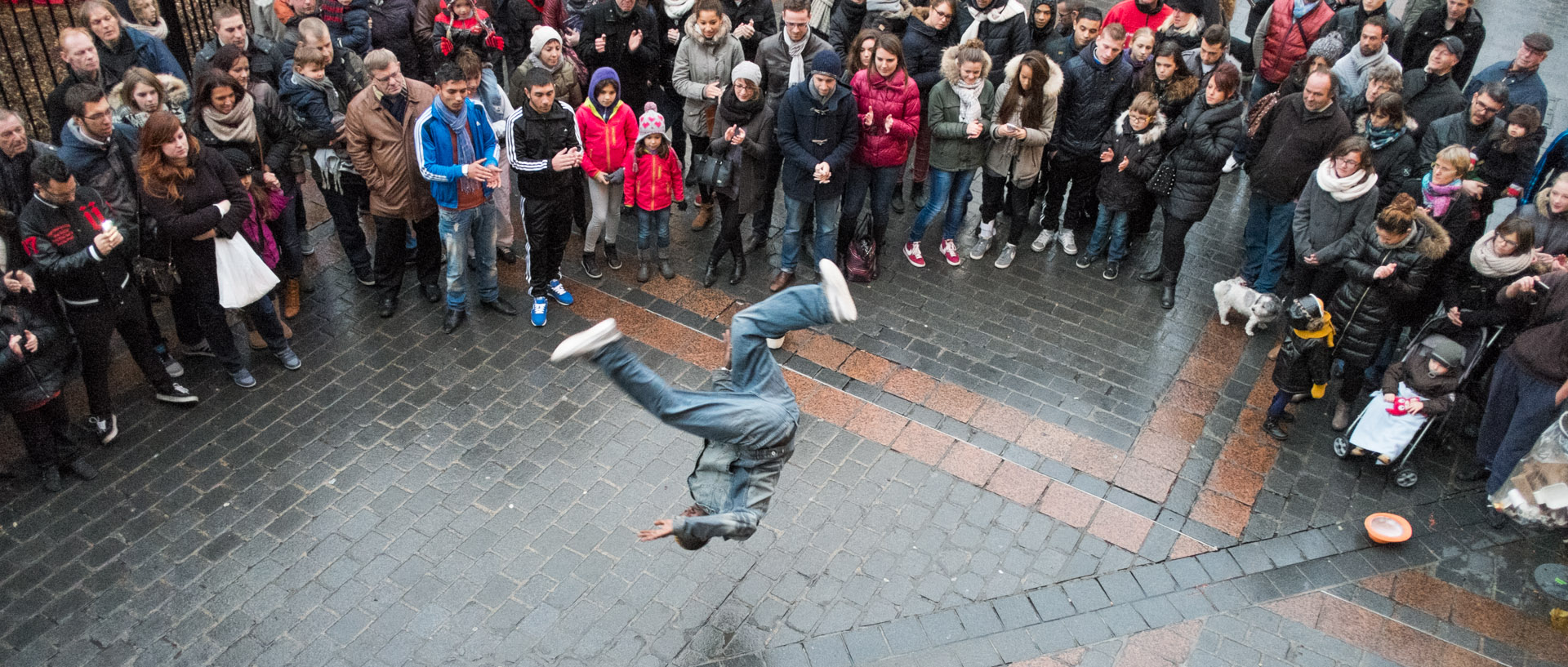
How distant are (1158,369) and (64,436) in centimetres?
679

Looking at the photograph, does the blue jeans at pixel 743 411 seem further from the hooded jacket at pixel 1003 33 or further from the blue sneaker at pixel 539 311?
the hooded jacket at pixel 1003 33

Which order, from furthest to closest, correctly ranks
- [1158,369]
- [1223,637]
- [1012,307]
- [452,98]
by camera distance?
[1012,307]
[1158,369]
[452,98]
[1223,637]

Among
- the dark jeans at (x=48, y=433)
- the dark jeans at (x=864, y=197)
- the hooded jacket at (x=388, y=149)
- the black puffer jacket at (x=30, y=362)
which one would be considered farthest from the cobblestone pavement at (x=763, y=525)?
the dark jeans at (x=864, y=197)

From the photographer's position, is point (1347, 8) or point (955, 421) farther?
point (1347, 8)

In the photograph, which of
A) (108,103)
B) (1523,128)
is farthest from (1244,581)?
(108,103)

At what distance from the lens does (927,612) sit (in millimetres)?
5375

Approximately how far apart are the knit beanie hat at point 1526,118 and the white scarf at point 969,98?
11.3ft

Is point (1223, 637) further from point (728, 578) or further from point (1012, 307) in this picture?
point (1012, 307)

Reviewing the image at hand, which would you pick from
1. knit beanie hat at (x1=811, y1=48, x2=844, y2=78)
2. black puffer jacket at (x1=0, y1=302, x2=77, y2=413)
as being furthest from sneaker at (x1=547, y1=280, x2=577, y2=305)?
black puffer jacket at (x1=0, y1=302, x2=77, y2=413)

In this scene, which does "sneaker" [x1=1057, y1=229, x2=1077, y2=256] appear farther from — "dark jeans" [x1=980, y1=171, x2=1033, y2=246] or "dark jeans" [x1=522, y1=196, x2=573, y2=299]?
"dark jeans" [x1=522, y1=196, x2=573, y2=299]

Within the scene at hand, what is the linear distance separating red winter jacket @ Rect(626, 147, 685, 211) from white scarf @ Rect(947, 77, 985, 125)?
7.02 feet

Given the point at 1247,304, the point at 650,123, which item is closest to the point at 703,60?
the point at 650,123

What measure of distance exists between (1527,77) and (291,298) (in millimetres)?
9033

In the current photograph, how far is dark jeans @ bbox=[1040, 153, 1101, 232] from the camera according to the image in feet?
26.8
